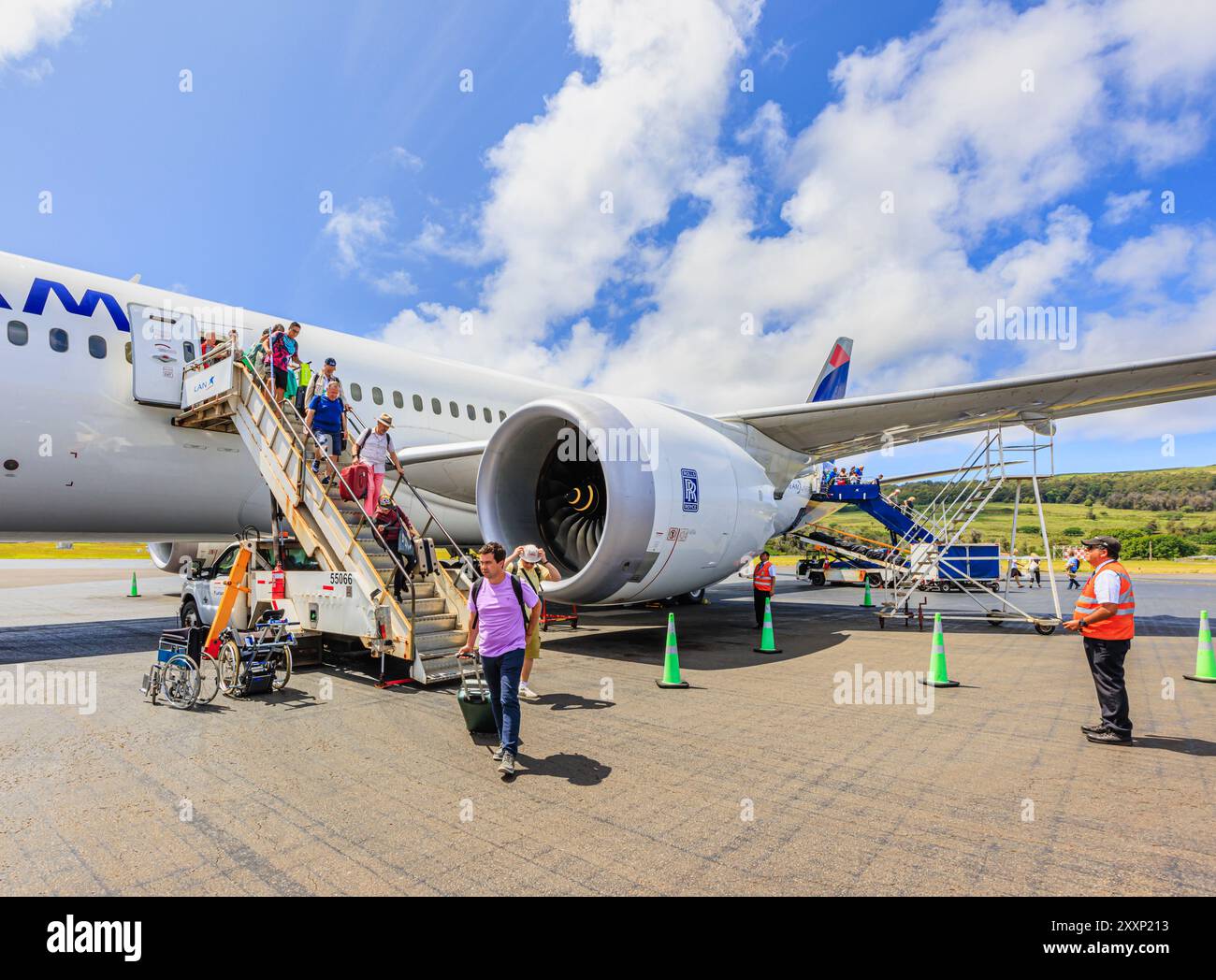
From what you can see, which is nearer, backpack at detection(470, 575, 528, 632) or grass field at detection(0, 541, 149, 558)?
backpack at detection(470, 575, 528, 632)

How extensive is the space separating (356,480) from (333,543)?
0.86m

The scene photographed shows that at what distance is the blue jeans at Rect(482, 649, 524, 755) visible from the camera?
13.6 feet

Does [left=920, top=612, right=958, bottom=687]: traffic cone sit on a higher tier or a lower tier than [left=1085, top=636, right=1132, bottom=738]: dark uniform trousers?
lower

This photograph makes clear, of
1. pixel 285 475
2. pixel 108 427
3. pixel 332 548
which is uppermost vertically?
pixel 108 427

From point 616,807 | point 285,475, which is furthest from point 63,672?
point 616,807

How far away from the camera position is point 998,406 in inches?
364

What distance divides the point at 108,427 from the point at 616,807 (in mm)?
7353

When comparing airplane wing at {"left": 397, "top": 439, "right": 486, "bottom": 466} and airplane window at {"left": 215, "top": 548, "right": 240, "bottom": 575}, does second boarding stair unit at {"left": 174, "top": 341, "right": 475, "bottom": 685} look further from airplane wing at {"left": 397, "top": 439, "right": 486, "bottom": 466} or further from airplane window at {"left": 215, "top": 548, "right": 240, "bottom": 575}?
airplane wing at {"left": 397, "top": 439, "right": 486, "bottom": 466}

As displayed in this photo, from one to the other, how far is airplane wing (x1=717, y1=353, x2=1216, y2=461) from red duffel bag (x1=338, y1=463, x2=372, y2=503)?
4.79 meters

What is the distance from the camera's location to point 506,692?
13.9 feet

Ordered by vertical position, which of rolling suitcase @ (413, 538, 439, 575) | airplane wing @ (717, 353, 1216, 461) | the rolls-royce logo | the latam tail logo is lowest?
rolling suitcase @ (413, 538, 439, 575)

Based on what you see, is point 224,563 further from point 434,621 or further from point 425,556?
point 434,621

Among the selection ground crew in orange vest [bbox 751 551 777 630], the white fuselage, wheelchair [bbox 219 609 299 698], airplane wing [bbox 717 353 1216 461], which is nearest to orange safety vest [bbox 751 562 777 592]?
ground crew in orange vest [bbox 751 551 777 630]
